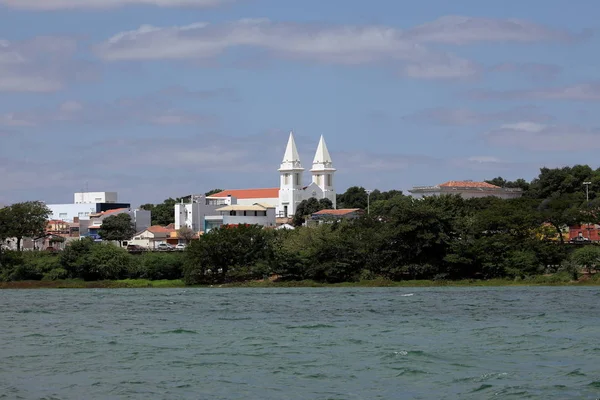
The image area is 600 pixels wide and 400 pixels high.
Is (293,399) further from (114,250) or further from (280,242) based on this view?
(114,250)

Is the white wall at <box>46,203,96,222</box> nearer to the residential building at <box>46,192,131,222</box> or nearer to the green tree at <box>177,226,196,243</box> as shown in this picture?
the residential building at <box>46,192,131,222</box>

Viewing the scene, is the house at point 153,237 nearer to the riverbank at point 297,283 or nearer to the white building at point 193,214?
the white building at point 193,214

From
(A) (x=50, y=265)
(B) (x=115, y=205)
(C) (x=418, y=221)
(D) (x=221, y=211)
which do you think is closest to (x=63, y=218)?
(B) (x=115, y=205)

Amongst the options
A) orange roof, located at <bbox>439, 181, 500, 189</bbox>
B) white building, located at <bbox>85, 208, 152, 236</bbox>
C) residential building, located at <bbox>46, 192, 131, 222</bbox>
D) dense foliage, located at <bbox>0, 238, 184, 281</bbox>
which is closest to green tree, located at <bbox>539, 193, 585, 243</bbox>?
dense foliage, located at <bbox>0, 238, 184, 281</bbox>

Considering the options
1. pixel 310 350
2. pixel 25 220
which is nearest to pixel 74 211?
pixel 25 220

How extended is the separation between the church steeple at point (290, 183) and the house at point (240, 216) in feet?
71.7

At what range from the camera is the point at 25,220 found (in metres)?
118

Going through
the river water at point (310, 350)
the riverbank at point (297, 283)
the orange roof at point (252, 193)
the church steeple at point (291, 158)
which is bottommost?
the river water at point (310, 350)

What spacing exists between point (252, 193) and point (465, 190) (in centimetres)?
6211

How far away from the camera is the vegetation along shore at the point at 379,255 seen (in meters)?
78.6

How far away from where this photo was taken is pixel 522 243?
80062mm

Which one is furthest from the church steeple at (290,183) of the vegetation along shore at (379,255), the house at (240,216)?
the vegetation along shore at (379,255)

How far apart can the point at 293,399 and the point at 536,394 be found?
558 centimetres

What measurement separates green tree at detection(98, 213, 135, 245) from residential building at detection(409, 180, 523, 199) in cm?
4402
